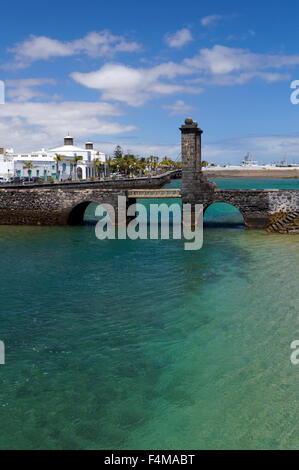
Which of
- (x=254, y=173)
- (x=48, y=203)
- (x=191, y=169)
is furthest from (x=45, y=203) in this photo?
(x=254, y=173)

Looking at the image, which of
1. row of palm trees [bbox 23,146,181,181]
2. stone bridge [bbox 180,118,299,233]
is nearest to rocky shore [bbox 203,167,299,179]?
row of palm trees [bbox 23,146,181,181]

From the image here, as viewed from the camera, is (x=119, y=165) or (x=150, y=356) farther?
(x=119, y=165)

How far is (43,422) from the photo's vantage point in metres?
9.66

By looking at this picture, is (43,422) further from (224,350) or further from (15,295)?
(15,295)

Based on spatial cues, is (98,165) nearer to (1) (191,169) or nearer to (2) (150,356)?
(1) (191,169)

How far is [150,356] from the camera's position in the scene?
500 inches

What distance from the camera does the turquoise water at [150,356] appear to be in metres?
9.36

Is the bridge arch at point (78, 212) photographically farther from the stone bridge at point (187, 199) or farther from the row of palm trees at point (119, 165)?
the row of palm trees at point (119, 165)

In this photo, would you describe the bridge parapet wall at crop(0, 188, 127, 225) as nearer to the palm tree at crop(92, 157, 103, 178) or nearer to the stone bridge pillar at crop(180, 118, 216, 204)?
the stone bridge pillar at crop(180, 118, 216, 204)

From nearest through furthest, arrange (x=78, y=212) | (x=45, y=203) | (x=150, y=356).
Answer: (x=150, y=356)
(x=45, y=203)
(x=78, y=212)

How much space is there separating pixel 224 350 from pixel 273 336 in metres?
1.84

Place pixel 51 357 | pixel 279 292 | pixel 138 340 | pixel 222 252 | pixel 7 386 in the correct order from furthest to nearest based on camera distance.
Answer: pixel 222 252
pixel 279 292
pixel 138 340
pixel 51 357
pixel 7 386
